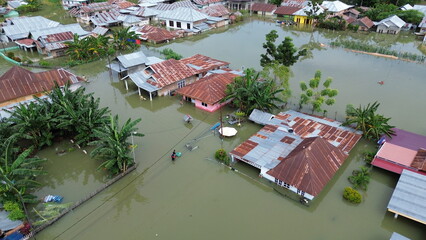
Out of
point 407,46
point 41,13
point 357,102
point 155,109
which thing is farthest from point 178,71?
point 41,13

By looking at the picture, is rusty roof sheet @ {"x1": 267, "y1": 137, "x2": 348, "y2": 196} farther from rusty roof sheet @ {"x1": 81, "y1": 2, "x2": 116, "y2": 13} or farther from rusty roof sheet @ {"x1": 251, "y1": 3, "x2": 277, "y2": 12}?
rusty roof sheet @ {"x1": 81, "y1": 2, "x2": 116, "y2": 13}

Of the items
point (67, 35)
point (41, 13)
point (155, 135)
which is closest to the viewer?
point (155, 135)

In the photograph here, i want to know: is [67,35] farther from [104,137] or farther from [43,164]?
[104,137]

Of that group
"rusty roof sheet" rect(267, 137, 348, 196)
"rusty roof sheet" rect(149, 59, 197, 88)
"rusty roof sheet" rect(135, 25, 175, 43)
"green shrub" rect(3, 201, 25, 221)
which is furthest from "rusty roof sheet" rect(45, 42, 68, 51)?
"rusty roof sheet" rect(267, 137, 348, 196)

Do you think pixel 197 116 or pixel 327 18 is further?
pixel 327 18

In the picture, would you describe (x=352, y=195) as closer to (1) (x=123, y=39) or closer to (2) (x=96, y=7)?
(1) (x=123, y=39)

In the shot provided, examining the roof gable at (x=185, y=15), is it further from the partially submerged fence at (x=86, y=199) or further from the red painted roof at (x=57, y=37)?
the partially submerged fence at (x=86, y=199)

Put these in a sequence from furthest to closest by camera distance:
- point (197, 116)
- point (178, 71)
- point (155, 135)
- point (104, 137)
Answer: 1. point (178, 71)
2. point (197, 116)
3. point (155, 135)
4. point (104, 137)
